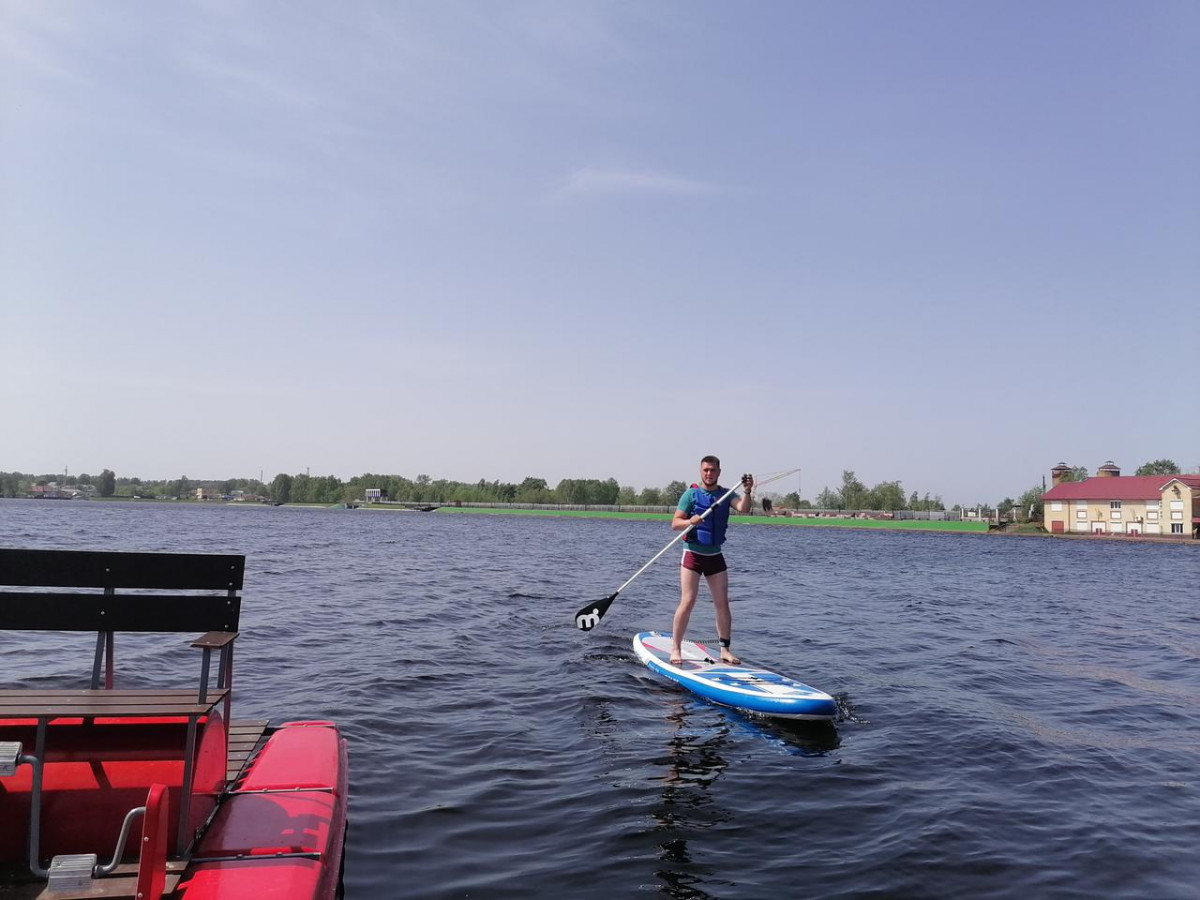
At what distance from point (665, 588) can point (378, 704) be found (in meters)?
17.4

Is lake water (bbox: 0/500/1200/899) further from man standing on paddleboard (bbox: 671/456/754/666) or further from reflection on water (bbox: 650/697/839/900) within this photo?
man standing on paddleboard (bbox: 671/456/754/666)

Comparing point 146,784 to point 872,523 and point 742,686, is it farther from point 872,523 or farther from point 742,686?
point 872,523

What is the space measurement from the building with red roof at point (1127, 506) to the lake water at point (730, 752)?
8482cm

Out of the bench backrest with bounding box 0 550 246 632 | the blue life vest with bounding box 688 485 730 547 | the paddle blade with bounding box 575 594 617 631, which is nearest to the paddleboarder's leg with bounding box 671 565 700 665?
the blue life vest with bounding box 688 485 730 547

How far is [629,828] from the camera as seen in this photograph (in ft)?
20.5

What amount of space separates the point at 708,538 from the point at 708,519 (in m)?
0.26

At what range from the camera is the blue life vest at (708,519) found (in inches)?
431

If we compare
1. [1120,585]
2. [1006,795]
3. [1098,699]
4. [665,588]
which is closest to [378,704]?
[1006,795]

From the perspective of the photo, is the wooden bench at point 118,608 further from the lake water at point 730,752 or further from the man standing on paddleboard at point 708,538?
the man standing on paddleboard at point 708,538

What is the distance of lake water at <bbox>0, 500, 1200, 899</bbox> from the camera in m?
5.66

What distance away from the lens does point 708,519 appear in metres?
11.0

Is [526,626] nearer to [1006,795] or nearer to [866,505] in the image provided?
[1006,795]

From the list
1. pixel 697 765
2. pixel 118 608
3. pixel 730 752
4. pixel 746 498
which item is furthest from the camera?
pixel 746 498

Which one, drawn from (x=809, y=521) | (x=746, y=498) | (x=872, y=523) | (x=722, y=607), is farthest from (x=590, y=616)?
(x=809, y=521)
